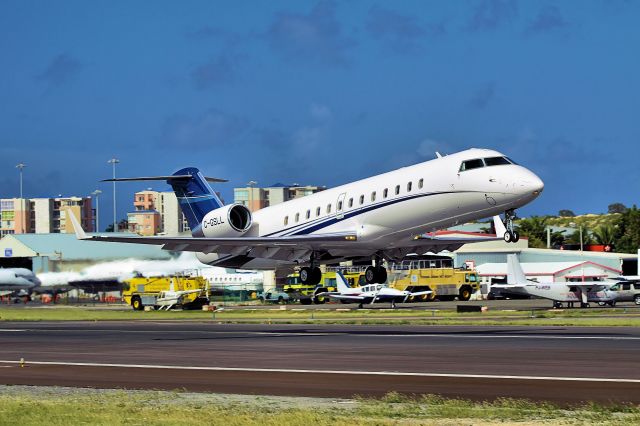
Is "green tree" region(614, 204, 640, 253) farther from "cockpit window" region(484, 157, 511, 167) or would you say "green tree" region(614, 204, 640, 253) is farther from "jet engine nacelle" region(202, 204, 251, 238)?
"cockpit window" region(484, 157, 511, 167)

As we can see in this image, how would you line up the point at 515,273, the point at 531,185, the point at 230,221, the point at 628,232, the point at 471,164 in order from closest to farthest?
the point at 531,185 → the point at 471,164 → the point at 230,221 → the point at 515,273 → the point at 628,232

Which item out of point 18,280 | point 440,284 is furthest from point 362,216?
point 18,280

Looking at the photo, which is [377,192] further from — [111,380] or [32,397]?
[32,397]

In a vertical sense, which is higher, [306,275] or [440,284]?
[306,275]

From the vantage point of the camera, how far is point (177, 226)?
178 metres

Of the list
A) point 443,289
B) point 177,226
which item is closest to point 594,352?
point 443,289

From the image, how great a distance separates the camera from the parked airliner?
3981 centimetres

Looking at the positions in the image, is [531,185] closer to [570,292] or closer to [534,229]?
[570,292]

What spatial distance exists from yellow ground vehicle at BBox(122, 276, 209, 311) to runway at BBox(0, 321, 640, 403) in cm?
3650

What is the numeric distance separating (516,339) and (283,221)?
15.6 metres

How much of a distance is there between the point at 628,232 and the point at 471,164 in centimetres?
11753

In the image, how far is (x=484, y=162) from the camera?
40125 millimetres

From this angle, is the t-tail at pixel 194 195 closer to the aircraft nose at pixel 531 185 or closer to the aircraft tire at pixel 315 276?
the aircraft tire at pixel 315 276

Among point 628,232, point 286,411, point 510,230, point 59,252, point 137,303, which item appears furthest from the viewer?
point 628,232
